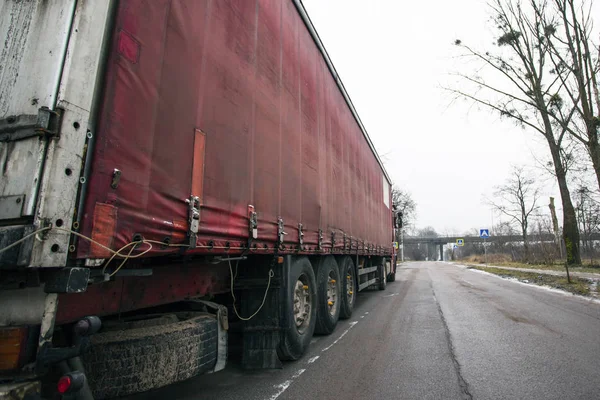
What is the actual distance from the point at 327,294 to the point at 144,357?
4006 mm

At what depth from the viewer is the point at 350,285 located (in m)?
8.30

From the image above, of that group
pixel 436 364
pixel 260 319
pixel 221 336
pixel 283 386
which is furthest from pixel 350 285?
pixel 221 336

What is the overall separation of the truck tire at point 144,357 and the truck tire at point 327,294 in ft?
10.4

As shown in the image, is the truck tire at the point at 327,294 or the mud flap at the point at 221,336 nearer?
the mud flap at the point at 221,336

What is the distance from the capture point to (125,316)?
10.1 feet

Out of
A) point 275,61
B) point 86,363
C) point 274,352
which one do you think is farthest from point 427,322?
point 86,363

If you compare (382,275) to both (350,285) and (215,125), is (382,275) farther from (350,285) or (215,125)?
(215,125)

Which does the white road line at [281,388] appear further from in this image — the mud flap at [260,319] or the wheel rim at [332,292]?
the wheel rim at [332,292]

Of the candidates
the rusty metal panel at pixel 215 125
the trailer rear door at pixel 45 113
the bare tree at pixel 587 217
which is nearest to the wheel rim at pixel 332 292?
the rusty metal panel at pixel 215 125

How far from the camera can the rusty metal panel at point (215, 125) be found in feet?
7.54

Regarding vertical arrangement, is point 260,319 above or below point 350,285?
below

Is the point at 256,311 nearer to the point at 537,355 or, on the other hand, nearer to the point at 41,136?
the point at 41,136

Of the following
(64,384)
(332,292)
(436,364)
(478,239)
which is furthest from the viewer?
(478,239)

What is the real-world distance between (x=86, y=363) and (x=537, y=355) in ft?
17.5
